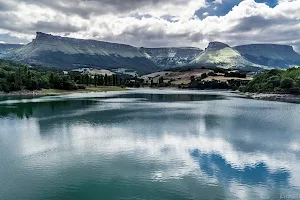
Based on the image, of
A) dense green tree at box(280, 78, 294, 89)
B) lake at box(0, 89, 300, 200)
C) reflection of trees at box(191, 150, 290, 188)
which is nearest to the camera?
lake at box(0, 89, 300, 200)

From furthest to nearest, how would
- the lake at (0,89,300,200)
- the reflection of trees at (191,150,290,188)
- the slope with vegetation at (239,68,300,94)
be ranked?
1. the slope with vegetation at (239,68,300,94)
2. the reflection of trees at (191,150,290,188)
3. the lake at (0,89,300,200)

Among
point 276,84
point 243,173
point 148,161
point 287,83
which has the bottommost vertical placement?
point 243,173

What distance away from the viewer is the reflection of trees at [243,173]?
2923cm

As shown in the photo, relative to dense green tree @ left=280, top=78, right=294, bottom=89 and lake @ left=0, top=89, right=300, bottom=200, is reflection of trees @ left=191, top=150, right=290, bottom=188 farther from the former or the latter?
dense green tree @ left=280, top=78, right=294, bottom=89

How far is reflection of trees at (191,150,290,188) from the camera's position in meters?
29.2

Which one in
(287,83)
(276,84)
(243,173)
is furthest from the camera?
(276,84)

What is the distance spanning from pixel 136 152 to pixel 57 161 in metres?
10.4

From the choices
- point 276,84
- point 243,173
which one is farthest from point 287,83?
point 243,173

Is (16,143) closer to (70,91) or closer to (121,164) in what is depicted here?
(121,164)

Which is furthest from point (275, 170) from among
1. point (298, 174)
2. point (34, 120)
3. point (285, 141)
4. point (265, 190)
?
point (34, 120)

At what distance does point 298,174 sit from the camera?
31.6 m

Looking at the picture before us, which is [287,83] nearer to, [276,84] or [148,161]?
[276,84]

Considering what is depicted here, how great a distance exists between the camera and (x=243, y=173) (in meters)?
31.6

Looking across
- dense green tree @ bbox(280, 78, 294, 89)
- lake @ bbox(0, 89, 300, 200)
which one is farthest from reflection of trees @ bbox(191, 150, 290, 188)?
dense green tree @ bbox(280, 78, 294, 89)
